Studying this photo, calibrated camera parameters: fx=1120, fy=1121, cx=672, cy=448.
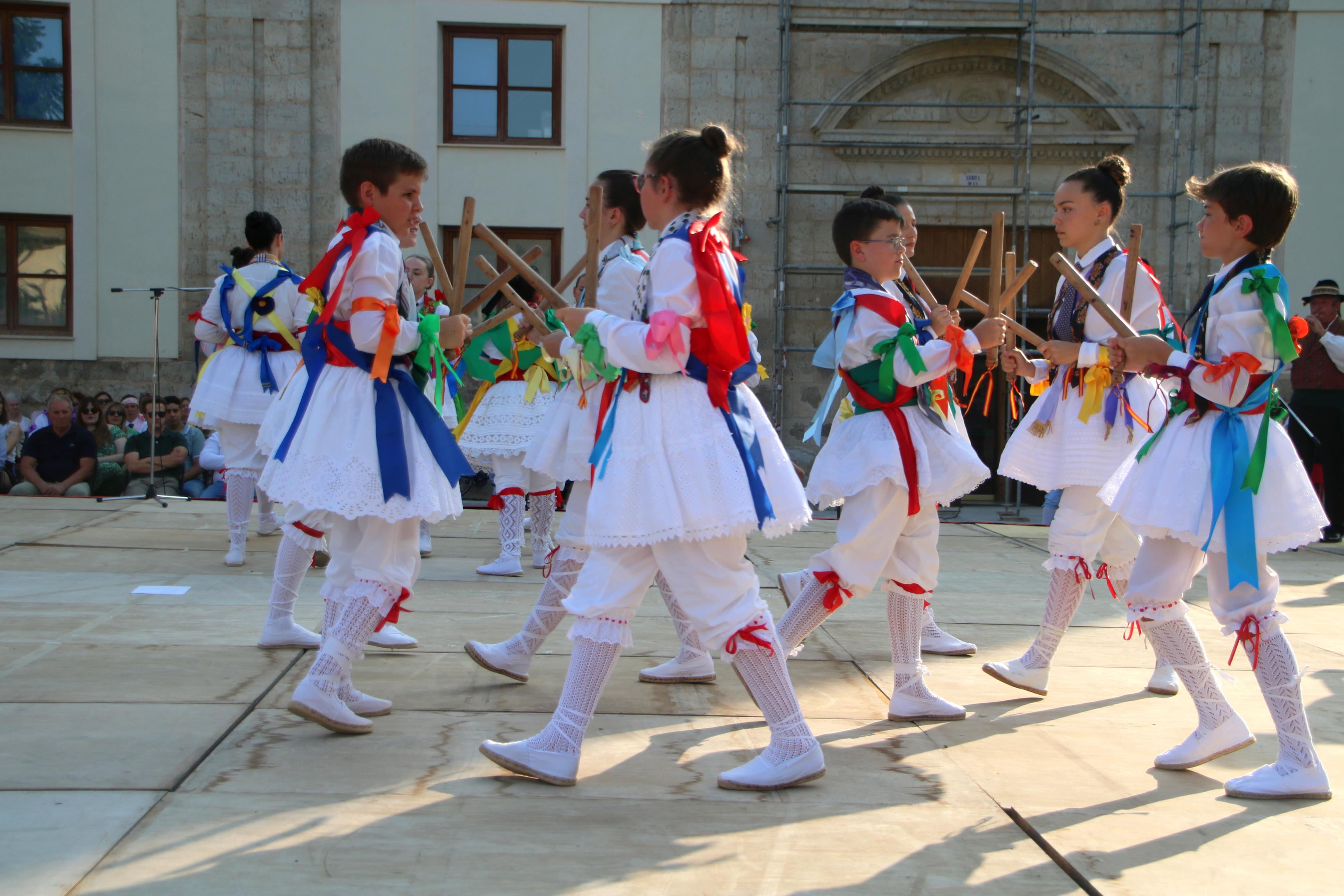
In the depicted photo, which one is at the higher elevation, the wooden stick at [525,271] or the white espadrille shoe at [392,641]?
the wooden stick at [525,271]

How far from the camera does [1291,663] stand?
300 cm

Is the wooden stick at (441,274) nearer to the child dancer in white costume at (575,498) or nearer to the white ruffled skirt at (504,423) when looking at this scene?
the child dancer in white costume at (575,498)

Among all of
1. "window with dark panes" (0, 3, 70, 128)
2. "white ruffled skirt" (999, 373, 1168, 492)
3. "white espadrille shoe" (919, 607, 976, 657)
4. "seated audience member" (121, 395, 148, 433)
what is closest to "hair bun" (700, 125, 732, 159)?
"white ruffled skirt" (999, 373, 1168, 492)

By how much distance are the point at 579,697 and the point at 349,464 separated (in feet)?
3.13

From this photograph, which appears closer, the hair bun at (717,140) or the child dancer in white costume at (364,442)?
the hair bun at (717,140)

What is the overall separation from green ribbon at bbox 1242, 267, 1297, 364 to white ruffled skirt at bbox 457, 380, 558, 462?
142 inches

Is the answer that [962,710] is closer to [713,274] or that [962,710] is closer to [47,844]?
[713,274]

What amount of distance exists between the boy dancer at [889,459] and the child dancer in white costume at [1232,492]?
21.8 inches

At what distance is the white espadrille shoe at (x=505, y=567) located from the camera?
6.24 m

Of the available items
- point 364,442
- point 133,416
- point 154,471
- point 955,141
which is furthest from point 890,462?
point 955,141

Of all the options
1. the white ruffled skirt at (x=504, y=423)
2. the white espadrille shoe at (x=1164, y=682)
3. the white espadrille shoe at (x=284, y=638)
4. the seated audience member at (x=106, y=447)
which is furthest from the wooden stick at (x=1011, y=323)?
→ the seated audience member at (x=106, y=447)

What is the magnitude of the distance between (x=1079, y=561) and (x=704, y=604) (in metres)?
1.76

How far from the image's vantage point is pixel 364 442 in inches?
127

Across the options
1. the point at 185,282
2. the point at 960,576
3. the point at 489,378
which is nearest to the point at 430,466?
the point at 489,378
